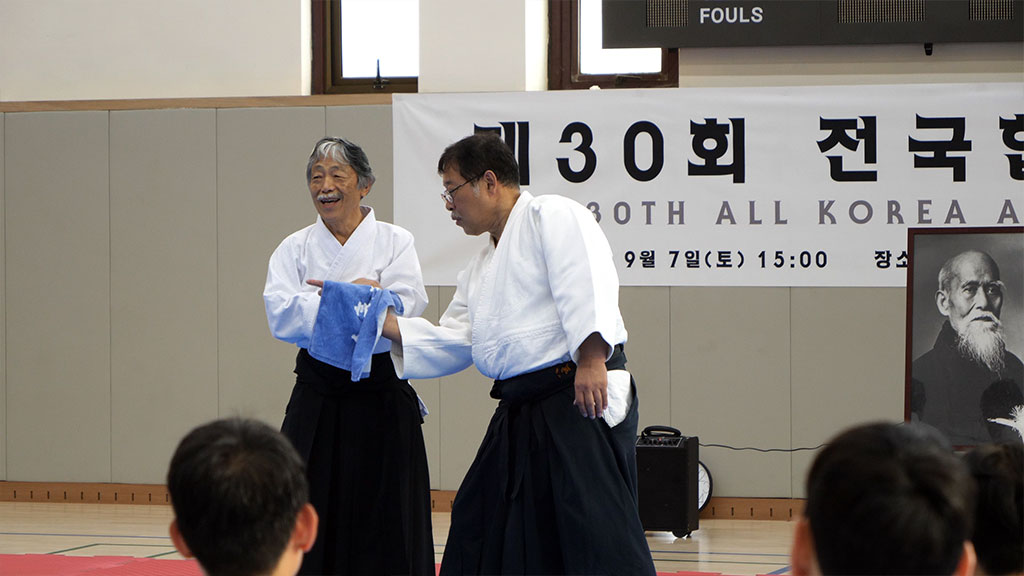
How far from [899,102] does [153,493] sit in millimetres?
4347

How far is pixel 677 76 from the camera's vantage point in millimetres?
6062

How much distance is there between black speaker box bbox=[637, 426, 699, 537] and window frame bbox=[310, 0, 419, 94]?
2396mm

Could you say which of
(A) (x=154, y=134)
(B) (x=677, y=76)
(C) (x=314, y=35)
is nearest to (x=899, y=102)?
(B) (x=677, y=76)

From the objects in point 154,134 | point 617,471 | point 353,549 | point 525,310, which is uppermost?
point 154,134

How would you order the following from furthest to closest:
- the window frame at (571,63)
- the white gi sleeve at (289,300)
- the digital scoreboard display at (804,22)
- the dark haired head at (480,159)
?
the window frame at (571,63) → the digital scoreboard display at (804,22) → the white gi sleeve at (289,300) → the dark haired head at (480,159)

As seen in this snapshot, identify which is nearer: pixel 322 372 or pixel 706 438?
pixel 322 372

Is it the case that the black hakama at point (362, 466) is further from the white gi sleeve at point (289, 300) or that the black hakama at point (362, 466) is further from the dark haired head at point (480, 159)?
the dark haired head at point (480, 159)

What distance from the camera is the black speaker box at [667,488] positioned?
5250 mm

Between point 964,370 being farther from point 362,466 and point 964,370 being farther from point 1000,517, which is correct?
point 1000,517

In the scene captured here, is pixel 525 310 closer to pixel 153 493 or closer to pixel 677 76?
pixel 677 76

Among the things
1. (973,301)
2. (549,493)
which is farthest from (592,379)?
(973,301)

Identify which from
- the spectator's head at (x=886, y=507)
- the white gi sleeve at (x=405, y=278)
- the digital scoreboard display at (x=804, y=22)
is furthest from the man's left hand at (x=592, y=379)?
the digital scoreboard display at (x=804, y=22)

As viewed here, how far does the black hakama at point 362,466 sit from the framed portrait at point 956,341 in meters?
1.57

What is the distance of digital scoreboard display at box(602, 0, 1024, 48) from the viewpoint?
525 cm
